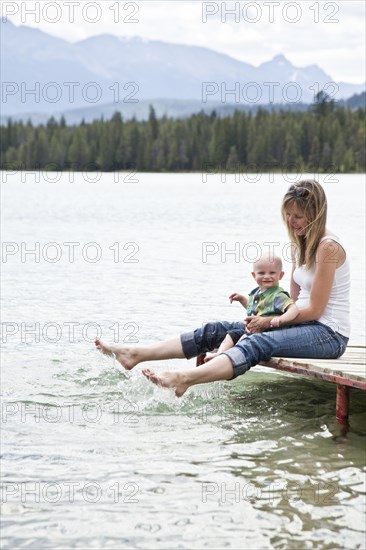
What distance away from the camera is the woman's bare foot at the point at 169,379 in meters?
7.98

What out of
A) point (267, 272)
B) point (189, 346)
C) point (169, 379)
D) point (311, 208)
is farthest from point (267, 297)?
point (169, 379)

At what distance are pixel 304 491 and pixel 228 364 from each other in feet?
5.61

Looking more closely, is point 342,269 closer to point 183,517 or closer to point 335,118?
point 183,517

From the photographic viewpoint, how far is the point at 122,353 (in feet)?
30.6

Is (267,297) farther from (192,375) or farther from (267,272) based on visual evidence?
(192,375)

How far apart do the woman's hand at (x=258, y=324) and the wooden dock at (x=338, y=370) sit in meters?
0.32

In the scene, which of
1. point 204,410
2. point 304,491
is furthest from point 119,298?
point 304,491

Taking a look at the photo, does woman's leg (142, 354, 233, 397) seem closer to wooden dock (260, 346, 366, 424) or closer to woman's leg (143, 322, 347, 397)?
woman's leg (143, 322, 347, 397)

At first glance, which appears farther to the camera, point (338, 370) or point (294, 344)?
point (294, 344)

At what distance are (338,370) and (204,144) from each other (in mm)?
166091
